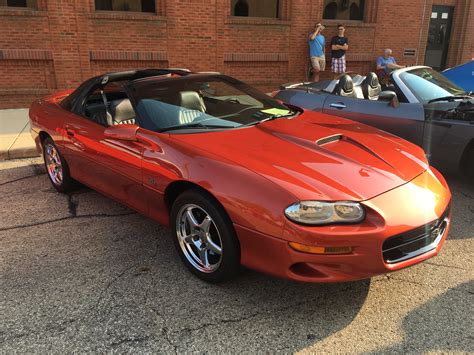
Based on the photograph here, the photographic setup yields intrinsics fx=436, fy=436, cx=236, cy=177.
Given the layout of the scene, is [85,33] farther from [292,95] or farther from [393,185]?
[393,185]

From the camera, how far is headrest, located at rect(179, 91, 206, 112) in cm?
371

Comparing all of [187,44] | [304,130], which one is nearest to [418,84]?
[304,130]

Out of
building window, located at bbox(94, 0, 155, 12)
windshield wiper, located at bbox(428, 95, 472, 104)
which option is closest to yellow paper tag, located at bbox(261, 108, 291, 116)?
windshield wiper, located at bbox(428, 95, 472, 104)

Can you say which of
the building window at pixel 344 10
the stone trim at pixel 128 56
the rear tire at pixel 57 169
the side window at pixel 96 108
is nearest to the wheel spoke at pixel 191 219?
the side window at pixel 96 108

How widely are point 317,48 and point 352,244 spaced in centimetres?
989

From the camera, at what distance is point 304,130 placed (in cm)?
359

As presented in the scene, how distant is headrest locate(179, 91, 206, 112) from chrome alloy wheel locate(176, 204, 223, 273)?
3.39 ft

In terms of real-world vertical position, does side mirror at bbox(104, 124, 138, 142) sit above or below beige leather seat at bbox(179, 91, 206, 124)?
below

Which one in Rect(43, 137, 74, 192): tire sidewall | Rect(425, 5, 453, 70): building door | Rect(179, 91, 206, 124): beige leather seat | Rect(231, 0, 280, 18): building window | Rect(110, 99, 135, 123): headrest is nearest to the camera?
Rect(179, 91, 206, 124): beige leather seat

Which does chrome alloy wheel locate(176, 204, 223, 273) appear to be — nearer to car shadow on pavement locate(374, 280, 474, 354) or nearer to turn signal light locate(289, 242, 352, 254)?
turn signal light locate(289, 242, 352, 254)

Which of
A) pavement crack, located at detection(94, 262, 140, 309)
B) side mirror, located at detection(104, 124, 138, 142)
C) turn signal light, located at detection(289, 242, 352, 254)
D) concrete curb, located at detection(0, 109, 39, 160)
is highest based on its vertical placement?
side mirror, located at detection(104, 124, 138, 142)

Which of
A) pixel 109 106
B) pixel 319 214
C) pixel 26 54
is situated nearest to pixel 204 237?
pixel 319 214

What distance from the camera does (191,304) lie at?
2.85 m

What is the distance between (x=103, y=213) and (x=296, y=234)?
2523mm
